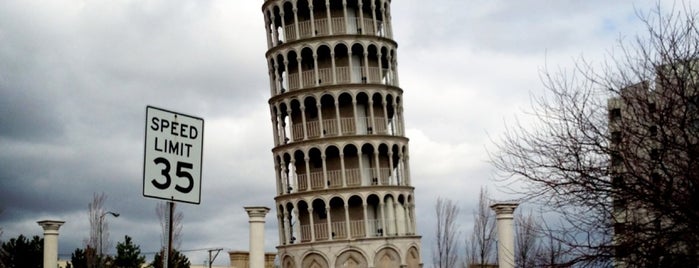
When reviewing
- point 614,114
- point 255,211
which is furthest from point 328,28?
point 614,114

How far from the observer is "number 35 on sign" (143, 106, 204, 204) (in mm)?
7703

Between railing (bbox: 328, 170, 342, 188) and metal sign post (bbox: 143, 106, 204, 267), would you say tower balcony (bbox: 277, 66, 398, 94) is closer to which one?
railing (bbox: 328, 170, 342, 188)

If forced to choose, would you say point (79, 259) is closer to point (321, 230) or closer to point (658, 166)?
point (321, 230)

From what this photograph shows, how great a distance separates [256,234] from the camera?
4241 centimetres

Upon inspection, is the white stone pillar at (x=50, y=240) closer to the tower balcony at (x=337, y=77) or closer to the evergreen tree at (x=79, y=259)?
the evergreen tree at (x=79, y=259)

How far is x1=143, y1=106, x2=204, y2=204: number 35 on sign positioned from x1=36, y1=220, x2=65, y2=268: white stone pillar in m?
35.2

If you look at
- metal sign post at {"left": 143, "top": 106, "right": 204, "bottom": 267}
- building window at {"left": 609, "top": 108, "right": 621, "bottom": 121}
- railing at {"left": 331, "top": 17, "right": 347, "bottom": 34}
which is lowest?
metal sign post at {"left": 143, "top": 106, "right": 204, "bottom": 267}

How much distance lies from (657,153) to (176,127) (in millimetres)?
10354

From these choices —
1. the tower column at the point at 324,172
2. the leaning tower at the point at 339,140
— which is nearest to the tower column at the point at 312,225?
the leaning tower at the point at 339,140

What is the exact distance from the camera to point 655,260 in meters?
15.2

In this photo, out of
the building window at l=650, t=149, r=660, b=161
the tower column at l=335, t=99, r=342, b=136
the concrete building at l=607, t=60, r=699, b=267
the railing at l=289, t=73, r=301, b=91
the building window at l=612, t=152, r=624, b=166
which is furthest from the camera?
the railing at l=289, t=73, r=301, b=91

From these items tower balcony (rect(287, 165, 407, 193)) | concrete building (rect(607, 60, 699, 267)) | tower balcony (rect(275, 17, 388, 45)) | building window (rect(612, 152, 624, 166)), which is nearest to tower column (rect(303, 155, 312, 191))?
tower balcony (rect(287, 165, 407, 193))

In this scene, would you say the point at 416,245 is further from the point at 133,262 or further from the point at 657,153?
the point at 657,153

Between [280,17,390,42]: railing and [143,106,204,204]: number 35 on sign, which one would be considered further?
[280,17,390,42]: railing
